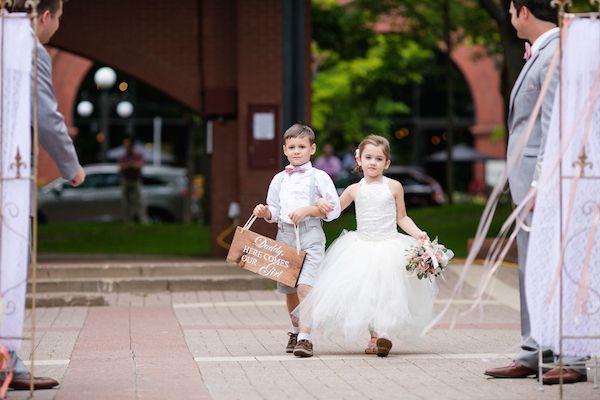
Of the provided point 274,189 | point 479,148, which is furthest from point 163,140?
point 274,189

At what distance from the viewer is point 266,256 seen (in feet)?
31.4

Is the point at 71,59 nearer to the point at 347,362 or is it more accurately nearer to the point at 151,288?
the point at 151,288

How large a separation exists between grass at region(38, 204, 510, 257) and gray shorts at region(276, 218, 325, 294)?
30.3ft

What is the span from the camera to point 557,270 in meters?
7.12

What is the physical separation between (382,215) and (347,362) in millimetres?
1157

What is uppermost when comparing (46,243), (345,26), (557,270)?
(345,26)

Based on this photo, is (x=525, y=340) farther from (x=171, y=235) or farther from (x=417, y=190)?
(x=417, y=190)

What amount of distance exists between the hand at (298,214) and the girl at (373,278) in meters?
0.12

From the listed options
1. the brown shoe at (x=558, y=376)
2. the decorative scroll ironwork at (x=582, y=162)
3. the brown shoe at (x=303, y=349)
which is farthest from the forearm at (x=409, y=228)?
the decorative scroll ironwork at (x=582, y=162)

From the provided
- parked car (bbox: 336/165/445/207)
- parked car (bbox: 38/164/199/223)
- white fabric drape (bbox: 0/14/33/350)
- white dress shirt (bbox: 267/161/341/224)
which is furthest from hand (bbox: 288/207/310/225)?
parked car (bbox: 336/165/445/207)

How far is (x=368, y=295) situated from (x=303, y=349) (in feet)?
1.94

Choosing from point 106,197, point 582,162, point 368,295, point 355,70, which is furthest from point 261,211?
point 355,70

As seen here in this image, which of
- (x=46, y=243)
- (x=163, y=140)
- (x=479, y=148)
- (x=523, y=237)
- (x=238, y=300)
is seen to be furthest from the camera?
(x=163, y=140)

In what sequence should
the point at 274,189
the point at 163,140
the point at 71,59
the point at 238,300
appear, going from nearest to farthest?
1. the point at 274,189
2. the point at 238,300
3. the point at 71,59
4. the point at 163,140
